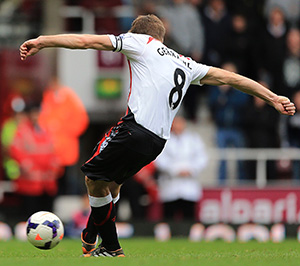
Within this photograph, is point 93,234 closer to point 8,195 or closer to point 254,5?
point 8,195

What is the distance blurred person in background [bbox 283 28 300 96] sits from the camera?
16.0 meters

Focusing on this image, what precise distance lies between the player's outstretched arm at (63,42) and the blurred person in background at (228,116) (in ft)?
26.9

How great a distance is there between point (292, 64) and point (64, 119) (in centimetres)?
478

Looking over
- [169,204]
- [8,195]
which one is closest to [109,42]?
[169,204]

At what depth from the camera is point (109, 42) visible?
7.38 m

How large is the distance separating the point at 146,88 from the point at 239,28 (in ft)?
29.4

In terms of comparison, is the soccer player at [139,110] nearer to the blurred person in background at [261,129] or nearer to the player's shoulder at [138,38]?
the player's shoulder at [138,38]

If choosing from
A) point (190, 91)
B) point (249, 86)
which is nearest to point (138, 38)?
point (249, 86)

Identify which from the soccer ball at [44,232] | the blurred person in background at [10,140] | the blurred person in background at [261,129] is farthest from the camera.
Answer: the blurred person in background at [261,129]

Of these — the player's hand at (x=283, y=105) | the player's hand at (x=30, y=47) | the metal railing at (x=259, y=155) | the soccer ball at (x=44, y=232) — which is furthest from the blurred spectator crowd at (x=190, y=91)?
the player's hand at (x=30, y=47)

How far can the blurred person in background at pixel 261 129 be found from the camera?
15297mm

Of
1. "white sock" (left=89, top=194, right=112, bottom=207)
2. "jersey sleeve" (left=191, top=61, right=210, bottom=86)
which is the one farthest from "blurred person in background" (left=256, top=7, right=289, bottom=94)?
"white sock" (left=89, top=194, right=112, bottom=207)

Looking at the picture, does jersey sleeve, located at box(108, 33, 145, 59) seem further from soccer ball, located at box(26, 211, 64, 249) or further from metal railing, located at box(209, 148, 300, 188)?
metal railing, located at box(209, 148, 300, 188)

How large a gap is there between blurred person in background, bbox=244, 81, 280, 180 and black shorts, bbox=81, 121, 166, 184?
7.93 meters
